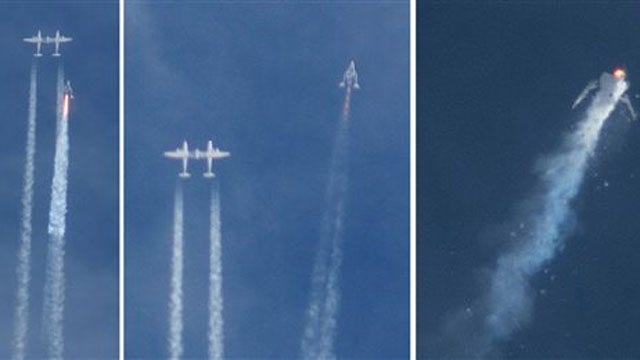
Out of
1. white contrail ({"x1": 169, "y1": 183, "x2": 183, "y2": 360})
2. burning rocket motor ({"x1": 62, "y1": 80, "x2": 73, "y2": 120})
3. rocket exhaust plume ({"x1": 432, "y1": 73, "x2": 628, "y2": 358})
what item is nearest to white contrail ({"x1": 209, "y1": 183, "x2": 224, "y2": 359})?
white contrail ({"x1": 169, "y1": 183, "x2": 183, "y2": 360})

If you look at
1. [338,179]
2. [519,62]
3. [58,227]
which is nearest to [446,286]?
[338,179]

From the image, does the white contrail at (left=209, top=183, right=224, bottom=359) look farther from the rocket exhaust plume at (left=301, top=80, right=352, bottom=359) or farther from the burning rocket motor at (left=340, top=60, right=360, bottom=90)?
the burning rocket motor at (left=340, top=60, right=360, bottom=90)

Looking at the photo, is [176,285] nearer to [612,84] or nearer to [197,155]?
[197,155]

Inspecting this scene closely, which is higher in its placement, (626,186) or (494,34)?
(494,34)

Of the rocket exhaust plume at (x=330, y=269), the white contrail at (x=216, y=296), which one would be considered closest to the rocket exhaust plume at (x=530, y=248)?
the rocket exhaust plume at (x=330, y=269)

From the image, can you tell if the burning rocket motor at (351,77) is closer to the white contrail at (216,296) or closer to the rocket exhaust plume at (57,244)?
the white contrail at (216,296)

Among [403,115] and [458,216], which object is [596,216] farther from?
[403,115]

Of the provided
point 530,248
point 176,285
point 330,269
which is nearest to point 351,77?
point 330,269

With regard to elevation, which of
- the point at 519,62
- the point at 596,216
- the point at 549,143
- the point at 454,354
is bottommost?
the point at 454,354
